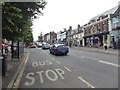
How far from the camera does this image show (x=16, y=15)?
A: 1391 centimetres

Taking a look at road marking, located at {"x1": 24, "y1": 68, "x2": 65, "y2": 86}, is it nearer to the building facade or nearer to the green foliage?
the green foliage

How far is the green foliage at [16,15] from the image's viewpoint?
1359 centimetres

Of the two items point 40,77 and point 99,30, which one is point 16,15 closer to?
point 40,77

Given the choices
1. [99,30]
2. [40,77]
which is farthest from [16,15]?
[99,30]

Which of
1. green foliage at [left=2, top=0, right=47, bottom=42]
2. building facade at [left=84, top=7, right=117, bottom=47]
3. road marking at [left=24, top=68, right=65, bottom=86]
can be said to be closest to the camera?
road marking at [left=24, top=68, right=65, bottom=86]

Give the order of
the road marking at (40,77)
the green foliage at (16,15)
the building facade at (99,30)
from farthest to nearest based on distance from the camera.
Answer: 1. the building facade at (99,30)
2. the green foliage at (16,15)
3. the road marking at (40,77)

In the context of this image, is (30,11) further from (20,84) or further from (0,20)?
(20,84)

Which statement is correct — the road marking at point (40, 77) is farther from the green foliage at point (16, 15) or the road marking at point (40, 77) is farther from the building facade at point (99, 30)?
the building facade at point (99, 30)

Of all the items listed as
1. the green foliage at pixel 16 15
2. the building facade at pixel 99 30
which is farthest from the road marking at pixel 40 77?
the building facade at pixel 99 30

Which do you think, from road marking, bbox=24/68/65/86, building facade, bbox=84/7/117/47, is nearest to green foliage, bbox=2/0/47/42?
road marking, bbox=24/68/65/86

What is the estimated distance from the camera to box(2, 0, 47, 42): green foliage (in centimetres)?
1359

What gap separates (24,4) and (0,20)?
3181 millimetres

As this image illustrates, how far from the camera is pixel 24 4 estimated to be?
1616 centimetres

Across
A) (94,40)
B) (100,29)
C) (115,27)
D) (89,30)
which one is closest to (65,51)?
(115,27)
